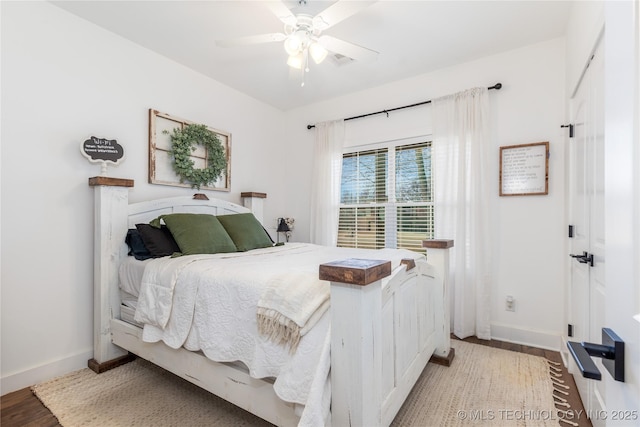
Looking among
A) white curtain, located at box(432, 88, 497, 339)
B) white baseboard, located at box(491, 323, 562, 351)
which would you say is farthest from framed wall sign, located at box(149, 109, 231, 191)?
white baseboard, located at box(491, 323, 562, 351)

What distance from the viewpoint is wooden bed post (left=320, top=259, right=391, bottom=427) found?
3.59ft

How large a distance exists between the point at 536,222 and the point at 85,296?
3903 mm

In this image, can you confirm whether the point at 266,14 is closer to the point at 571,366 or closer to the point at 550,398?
the point at 550,398

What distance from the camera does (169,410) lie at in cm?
174

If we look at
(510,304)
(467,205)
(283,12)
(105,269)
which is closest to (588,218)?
(467,205)

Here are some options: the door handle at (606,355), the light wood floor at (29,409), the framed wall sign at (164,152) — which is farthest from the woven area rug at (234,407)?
the framed wall sign at (164,152)

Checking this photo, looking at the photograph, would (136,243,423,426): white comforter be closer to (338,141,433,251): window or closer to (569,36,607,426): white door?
(569,36,607,426): white door

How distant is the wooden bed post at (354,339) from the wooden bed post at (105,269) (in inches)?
78.8

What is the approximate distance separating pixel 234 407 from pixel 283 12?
2478 millimetres

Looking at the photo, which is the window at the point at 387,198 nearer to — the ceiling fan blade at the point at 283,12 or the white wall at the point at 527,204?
the white wall at the point at 527,204

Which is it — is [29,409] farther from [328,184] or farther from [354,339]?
[328,184]

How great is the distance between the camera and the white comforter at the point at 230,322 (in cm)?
120

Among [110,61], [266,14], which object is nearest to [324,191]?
[266,14]

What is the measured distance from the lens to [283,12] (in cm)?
188
